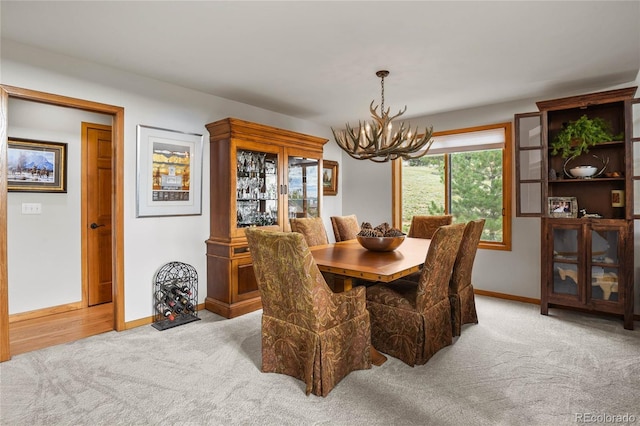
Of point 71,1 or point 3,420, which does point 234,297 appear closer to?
point 3,420

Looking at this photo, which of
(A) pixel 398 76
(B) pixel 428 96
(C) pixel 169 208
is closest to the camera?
(A) pixel 398 76

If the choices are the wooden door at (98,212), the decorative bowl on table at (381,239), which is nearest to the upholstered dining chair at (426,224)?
the decorative bowl on table at (381,239)

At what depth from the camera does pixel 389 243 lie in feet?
9.43

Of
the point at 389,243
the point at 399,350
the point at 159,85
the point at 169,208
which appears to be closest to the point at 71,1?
the point at 159,85

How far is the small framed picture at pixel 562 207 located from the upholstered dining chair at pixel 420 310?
69.4 inches

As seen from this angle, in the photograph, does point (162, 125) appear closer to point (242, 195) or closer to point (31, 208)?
point (242, 195)

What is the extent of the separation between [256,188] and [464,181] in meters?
2.73

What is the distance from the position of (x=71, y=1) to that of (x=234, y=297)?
272cm

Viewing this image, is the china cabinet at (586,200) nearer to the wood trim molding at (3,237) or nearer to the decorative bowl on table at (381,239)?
the decorative bowl on table at (381,239)

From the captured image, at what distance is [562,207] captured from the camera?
364 centimetres

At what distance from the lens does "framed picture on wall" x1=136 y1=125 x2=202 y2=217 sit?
3350 millimetres

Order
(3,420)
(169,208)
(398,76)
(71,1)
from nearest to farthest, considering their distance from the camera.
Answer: (3,420)
(71,1)
(398,76)
(169,208)

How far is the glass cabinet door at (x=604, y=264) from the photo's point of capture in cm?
327

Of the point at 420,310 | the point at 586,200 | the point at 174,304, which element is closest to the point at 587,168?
the point at 586,200
